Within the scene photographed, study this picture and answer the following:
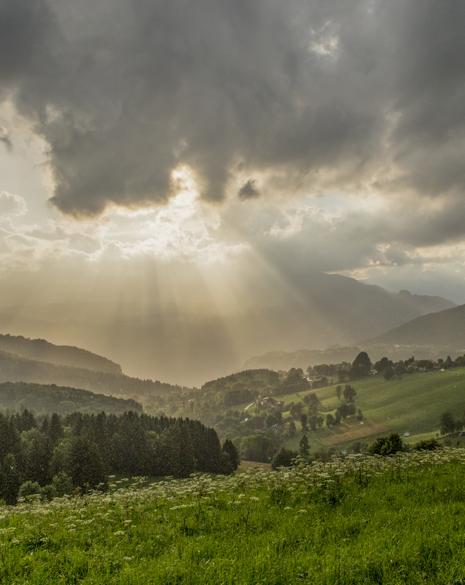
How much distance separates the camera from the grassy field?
986 centimetres

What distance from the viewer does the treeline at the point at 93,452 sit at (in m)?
107

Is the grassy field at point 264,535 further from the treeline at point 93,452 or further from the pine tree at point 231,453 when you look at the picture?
the pine tree at point 231,453

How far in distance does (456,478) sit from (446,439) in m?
208

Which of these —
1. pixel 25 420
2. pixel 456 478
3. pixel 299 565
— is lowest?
pixel 456 478

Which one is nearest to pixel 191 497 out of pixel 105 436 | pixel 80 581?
pixel 80 581

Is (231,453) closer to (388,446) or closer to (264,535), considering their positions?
(388,446)

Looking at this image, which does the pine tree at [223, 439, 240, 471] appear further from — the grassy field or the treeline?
the grassy field

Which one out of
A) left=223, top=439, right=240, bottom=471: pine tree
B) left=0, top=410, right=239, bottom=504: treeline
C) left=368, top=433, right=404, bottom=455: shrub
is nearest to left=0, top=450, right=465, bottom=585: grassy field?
left=368, top=433, right=404, bottom=455: shrub

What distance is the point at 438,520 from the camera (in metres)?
12.8

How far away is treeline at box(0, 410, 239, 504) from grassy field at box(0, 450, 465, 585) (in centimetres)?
8838

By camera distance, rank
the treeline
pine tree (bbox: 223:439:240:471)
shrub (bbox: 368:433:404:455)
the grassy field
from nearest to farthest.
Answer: the grassy field < shrub (bbox: 368:433:404:455) < the treeline < pine tree (bbox: 223:439:240:471)

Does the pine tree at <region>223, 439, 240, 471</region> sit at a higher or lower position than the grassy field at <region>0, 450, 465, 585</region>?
lower

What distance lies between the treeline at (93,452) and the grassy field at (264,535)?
88385 mm

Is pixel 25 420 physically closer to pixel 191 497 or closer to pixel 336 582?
pixel 191 497
